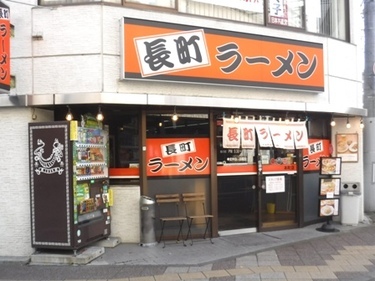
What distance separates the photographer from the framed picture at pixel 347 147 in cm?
1233

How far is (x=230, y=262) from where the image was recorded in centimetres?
817

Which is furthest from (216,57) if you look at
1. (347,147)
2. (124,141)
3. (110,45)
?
(347,147)

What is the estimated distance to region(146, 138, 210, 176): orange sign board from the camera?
9578mm

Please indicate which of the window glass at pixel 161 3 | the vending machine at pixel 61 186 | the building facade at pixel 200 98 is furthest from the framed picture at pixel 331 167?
the vending machine at pixel 61 186

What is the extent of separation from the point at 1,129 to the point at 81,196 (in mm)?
2130

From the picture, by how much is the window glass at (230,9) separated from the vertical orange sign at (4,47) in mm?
3641

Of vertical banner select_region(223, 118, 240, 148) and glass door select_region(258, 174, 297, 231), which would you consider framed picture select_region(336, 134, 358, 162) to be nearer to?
glass door select_region(258, 174, 297, 231)

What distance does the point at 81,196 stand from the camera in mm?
8414

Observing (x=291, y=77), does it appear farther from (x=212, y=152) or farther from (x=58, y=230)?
(x=58, y=230)

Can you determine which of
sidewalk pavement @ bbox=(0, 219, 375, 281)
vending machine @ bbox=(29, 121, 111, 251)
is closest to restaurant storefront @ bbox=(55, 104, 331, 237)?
sidewalk pavement @ bbox=(0, 219, 375, 281)

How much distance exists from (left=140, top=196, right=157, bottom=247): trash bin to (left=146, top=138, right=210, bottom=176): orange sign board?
692 mm

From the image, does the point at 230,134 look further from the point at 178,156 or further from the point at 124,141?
the point at 124,141

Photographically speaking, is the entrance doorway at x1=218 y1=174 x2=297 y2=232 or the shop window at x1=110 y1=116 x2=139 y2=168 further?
the entrance doorway at x1=218 y1=174 x2=297 y2=232

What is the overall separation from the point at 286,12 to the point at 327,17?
1697 millimetres
